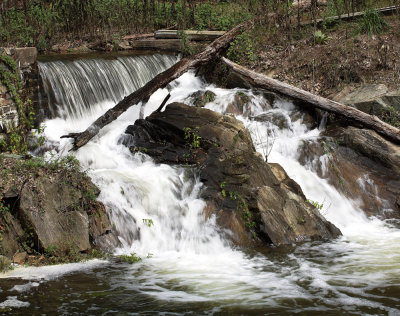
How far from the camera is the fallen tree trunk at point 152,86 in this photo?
391 inches

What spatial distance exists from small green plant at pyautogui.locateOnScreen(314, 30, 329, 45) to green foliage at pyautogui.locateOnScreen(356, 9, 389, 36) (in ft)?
3.63

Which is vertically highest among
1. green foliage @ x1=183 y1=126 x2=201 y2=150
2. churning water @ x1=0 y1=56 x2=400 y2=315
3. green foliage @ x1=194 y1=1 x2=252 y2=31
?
green foliage @ x1=194 y1=1 x2=252 y2=31

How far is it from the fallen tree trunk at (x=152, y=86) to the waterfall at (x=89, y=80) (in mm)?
1885

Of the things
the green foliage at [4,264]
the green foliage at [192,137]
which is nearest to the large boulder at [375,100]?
the green foliage at [192,137]

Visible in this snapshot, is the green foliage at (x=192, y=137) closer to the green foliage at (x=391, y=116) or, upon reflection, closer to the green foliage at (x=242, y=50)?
the green foliage at (x=391, y=116)

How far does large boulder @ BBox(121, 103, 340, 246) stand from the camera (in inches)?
303

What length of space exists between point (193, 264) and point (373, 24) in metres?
11.5

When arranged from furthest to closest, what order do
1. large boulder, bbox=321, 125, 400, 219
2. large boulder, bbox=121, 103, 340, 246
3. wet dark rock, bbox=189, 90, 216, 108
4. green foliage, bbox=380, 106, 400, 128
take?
wet dark rock, bbox=189, 90, 216, 108
green foliage, bbox=380, 106, 400, 128
large boulder, bbox=321, 125, 400, 219
large boulder, bbox=121, 103, 340, 246

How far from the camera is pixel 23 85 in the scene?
34.5 ft

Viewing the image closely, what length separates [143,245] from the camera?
24.7 ft

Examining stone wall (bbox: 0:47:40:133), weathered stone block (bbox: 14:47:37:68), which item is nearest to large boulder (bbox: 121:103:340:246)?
stone wall (bbox: 0:47:40:133)

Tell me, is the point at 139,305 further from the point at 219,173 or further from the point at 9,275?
the point at 219,173

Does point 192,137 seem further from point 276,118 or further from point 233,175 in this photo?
point 276,118

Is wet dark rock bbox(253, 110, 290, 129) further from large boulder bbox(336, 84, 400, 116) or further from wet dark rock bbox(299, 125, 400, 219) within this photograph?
large boulder bbox(336, 84, 400, 116)
